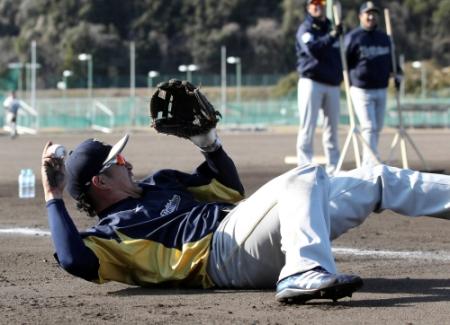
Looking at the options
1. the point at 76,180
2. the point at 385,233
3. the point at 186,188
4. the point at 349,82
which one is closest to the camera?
the point at 76,180

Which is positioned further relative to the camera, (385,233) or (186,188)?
(385,233)

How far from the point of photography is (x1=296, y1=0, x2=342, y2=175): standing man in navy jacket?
46.3ft

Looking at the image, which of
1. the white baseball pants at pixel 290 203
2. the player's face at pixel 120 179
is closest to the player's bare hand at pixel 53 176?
the player's face at pixel 120 179

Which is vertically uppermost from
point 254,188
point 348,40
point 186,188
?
point 348,40

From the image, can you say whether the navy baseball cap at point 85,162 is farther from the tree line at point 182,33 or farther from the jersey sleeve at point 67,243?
the tree line at point 182,33

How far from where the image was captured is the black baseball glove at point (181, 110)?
6.39 metres

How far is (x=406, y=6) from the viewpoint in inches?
3403

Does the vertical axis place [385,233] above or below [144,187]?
below

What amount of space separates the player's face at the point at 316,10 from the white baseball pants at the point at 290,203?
8.82 m

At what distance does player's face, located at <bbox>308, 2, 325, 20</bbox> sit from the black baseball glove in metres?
7.89

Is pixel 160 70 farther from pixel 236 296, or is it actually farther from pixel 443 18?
pixel 236 296

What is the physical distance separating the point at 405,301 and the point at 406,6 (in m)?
83.1

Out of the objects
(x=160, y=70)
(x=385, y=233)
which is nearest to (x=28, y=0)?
(x=160, y=70)

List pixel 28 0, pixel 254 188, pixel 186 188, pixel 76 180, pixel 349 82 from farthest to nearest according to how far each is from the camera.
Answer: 1. pixel 28 0
2. pixel 349 82
3. pixel 254 188
4. pixel 186 188
5. pixel 76 180
